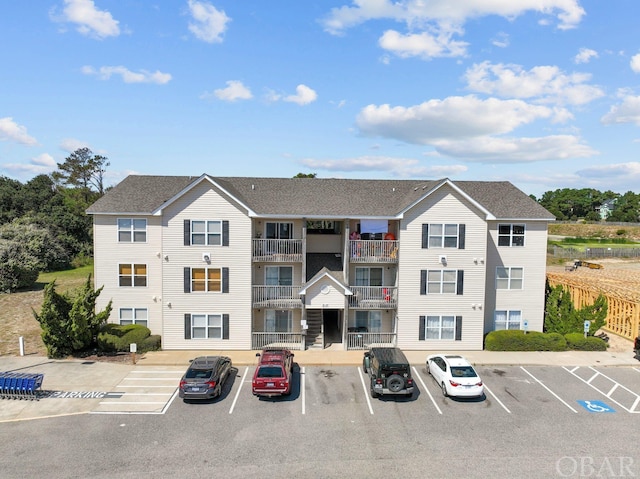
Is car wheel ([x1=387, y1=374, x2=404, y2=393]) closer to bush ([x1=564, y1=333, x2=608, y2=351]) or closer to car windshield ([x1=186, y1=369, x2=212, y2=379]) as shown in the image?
car windshield ([x1=186, y1=369, x2=212, y2=379])

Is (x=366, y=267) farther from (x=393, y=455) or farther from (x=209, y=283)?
(x=393, y=455)

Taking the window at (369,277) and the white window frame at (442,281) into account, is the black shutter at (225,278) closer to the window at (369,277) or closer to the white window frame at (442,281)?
the window at (369,277)

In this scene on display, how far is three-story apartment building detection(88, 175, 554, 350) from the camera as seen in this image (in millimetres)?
24312

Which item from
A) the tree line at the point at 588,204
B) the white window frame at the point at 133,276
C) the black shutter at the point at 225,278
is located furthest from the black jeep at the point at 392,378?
the tree line at the point at 588,204

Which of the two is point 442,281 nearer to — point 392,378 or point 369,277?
point 369,277

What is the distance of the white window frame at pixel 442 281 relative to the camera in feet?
81.7

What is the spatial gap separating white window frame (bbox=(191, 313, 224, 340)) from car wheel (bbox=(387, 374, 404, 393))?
11.0 meters

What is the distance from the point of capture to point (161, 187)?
27.6 meters

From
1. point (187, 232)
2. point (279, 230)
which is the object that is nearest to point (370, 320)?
point (279, 230)

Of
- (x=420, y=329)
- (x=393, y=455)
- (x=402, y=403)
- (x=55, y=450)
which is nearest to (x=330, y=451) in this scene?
(x=393, y=455)

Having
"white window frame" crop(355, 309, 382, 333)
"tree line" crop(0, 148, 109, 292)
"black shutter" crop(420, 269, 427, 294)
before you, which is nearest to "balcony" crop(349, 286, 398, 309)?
"white window frame" crop(355, 309, 382, 333)

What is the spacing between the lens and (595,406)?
693 inches

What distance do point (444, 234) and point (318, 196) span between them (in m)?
7.91

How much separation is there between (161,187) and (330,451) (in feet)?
65.8
